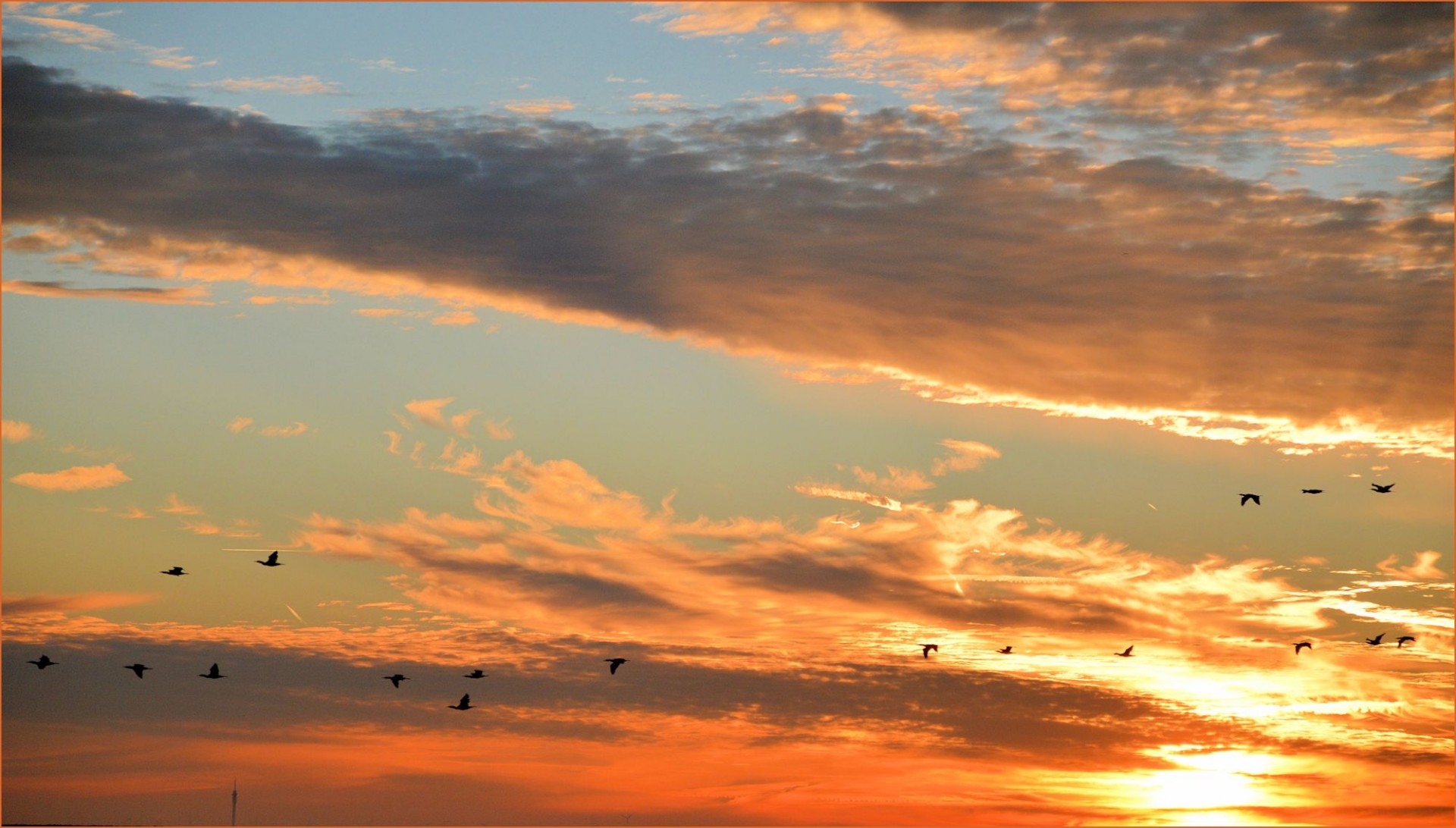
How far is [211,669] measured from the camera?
399 ft

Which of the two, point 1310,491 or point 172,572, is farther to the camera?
point 172,572

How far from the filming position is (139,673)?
410 ft

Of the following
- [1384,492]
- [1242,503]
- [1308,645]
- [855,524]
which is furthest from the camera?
[855,524]

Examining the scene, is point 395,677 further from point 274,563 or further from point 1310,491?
point 1310,491

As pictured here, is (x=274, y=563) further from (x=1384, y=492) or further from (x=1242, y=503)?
(x=1384, y=492)

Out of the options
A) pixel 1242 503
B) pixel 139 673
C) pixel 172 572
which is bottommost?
pixel 139 673

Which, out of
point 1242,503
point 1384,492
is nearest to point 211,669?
point 1242,503

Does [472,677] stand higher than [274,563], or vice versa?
[274,563]

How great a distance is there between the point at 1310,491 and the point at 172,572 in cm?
10098

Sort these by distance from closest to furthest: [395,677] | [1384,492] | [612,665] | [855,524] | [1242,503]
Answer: [1384,492] → [1242,503] → [395,677] → [612,665] → [855,524]

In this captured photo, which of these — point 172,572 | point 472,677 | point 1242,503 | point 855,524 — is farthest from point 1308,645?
point 172,572

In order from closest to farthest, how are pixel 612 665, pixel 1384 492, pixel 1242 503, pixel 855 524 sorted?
pixel 1384 492 → pixel 1242 503 → pixel 612 665 → pixel 855 524

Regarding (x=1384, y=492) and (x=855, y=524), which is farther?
(x=855, y=524)

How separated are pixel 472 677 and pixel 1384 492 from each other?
83.8 m
